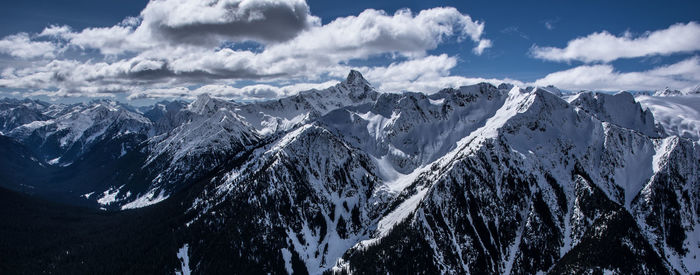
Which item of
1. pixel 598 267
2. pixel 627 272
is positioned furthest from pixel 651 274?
pixel 598 267

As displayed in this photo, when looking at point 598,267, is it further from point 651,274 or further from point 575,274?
point 651,274

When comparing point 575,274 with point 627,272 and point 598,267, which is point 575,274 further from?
point 627,272

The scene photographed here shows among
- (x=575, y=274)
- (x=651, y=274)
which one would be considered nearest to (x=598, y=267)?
(x=575, y=274)

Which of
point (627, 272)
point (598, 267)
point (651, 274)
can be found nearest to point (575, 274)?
point (598, 267)
